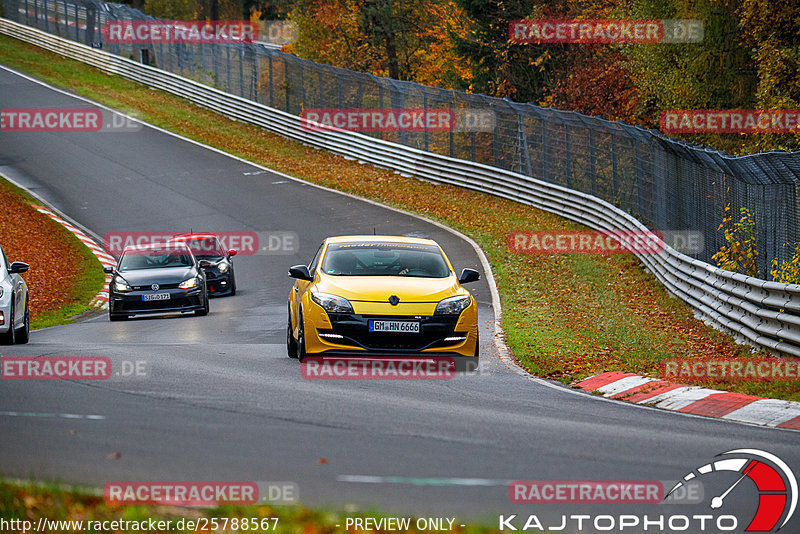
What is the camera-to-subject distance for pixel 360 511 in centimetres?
603

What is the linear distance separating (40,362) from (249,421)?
4560mm

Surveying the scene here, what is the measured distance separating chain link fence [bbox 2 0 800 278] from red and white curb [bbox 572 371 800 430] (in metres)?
3.40

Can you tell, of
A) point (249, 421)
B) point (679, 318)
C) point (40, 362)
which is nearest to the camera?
point (249, 421)

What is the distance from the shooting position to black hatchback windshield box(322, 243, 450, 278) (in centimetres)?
1349

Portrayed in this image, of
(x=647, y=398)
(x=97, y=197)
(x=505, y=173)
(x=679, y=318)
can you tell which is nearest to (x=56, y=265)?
(x=97, y=197)

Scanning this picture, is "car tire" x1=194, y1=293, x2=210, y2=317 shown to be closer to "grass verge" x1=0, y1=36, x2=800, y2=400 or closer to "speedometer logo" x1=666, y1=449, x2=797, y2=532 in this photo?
"grass verge" x1=0, y1=36, x2=800, y2=400

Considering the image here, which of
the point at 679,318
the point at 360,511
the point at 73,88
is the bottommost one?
the point at 679,318

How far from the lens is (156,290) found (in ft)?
67.3

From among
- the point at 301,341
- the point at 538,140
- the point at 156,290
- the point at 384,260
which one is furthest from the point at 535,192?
the point at 301,341

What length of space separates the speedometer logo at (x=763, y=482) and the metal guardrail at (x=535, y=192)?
508 centimetres

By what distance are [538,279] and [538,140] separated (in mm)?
11082

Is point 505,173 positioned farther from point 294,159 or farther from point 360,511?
point 360,511

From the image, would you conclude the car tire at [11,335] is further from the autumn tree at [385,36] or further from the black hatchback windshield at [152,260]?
the autumn tree at [385,36]

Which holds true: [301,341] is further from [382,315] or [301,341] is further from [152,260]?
[152,260]
